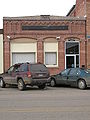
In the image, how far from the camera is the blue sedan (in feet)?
65.9

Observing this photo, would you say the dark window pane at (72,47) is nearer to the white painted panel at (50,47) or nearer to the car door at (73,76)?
the white painted panel at (50,47)

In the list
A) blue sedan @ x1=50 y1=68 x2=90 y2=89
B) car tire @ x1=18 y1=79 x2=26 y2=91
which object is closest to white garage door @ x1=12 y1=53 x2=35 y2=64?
blue sedan @ x1=50 y1=68 x2=90 y2=89

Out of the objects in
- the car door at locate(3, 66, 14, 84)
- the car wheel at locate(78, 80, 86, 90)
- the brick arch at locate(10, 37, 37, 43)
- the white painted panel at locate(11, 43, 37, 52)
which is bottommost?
the car wheel at locate(78, 80, 86, 90)

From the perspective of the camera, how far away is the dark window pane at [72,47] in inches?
1238

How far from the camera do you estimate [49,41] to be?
31141 mm

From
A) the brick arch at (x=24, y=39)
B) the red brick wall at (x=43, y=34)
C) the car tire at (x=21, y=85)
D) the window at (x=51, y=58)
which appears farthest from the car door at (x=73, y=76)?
the brick arch at (x=24, y=39)

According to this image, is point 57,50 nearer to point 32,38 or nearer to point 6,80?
point 32,38

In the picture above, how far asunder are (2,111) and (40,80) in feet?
29.3

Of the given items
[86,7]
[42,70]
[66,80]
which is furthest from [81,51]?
[42,70]

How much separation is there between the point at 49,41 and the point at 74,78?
1080 centimetres

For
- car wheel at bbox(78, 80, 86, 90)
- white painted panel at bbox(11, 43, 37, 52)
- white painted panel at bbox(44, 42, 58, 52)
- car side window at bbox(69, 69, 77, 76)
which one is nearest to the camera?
car wheel at bbox(78, 80, 86, 90)

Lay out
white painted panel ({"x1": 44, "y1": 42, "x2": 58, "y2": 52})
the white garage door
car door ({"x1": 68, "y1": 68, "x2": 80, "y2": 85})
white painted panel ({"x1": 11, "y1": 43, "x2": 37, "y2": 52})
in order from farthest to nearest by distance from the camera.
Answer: the white garage door, white painted panel ({"x1": 44, "y1": 42, "x2": 58, "y2": 52}), white painted panel ({"x1": 11, "y1": 43, "x2": 37, "y2": 52}), car door ({"x1": 68, "y1": 68, "x2": 80, "y2": 85})

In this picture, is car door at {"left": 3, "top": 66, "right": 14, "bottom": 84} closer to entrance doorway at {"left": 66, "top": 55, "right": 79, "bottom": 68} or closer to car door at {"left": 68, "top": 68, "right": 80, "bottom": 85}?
car door at {"left": 68, "top": 68, "right": 80, "bottom": 85}

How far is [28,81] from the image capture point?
19297 mm
